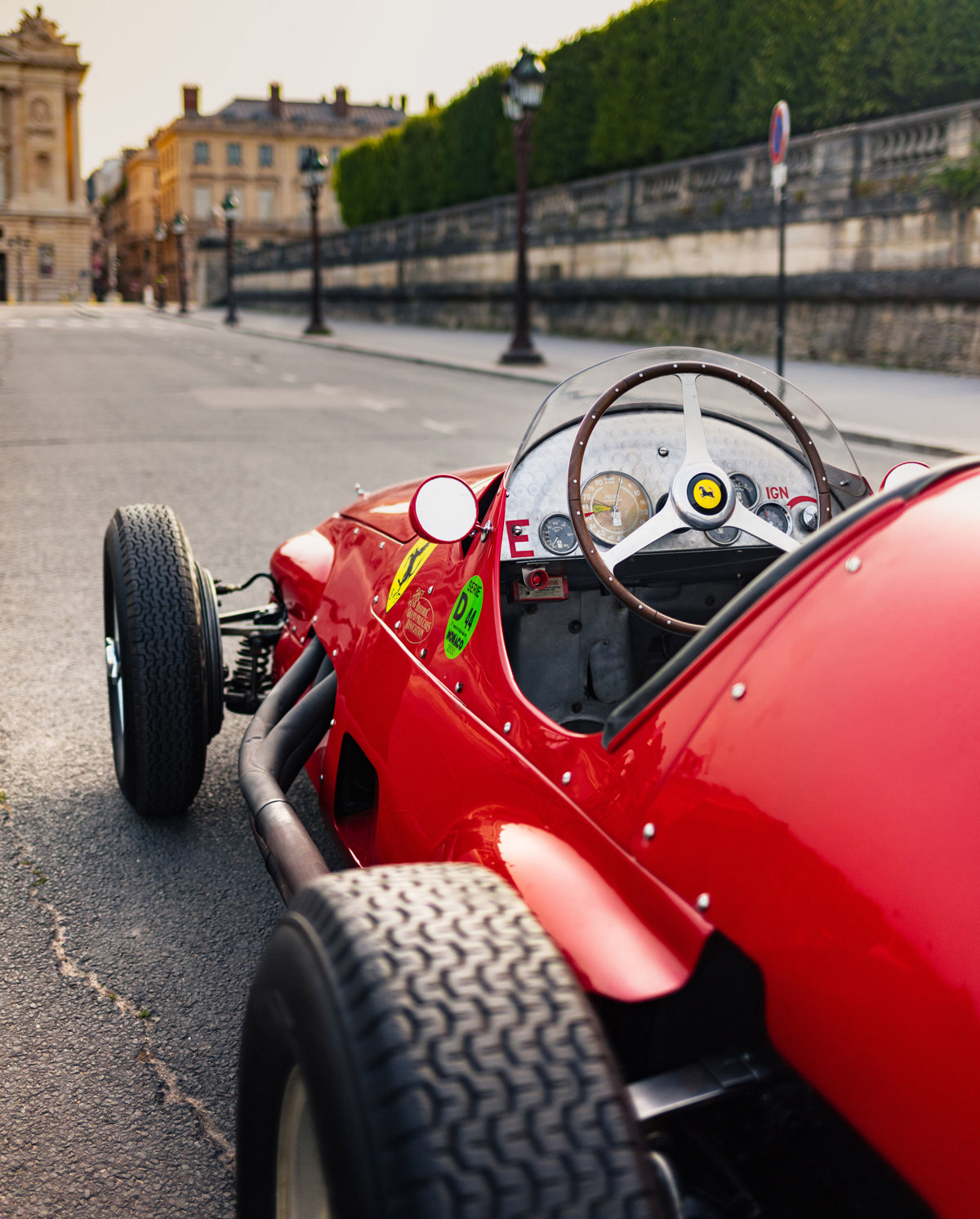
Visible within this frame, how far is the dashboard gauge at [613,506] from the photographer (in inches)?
92.5

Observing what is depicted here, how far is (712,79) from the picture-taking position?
23.5 m

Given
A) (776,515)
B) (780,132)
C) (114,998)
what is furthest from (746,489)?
(780,132)

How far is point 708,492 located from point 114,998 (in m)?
1.49

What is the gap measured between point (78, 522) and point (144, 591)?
4646 mm

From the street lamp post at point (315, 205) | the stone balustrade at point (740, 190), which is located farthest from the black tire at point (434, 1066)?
the street lamp post at point (315, 205)

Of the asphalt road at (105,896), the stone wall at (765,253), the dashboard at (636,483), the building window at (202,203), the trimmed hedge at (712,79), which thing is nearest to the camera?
the asphalt road at (105,896)

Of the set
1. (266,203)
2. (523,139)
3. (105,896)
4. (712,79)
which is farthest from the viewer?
(266,203)

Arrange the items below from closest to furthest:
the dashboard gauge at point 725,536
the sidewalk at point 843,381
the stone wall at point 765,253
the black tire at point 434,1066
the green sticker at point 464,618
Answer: the black tire at point 434,1066 → the green sticker at point 464,618 → the dashboard gauge at point 725,536 → the sidewalk at point 843,381 → the stone wall at point 765,253

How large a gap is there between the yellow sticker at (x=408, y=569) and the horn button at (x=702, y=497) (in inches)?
21.2

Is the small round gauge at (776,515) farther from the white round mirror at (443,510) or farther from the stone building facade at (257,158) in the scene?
the stone building facade at (257,158)

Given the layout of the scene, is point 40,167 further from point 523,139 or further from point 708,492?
point 708,492

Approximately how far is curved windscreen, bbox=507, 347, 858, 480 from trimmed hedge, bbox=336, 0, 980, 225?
62.1ft

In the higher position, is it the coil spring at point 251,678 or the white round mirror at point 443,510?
the white round mirror at point 443,510

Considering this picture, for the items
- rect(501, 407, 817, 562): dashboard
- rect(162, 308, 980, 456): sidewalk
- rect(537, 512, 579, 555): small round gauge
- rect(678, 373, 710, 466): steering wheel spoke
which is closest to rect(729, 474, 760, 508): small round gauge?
rect(501, 407, 817, 562): dashboard
